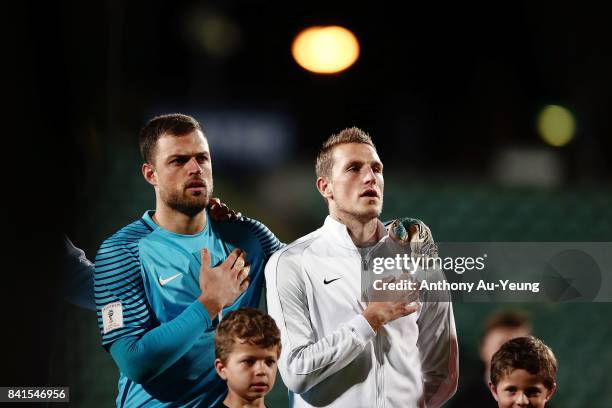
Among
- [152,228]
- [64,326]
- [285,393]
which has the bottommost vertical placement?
[285,393]

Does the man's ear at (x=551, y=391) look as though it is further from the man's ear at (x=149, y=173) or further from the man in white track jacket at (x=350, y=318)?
the man's ear at (x=149, y=173)

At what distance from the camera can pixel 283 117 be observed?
1090 millimetres

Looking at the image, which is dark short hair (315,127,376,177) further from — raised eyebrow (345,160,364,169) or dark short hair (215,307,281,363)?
dark short hair (215,307,281,363)

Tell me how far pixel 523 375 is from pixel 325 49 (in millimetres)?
658

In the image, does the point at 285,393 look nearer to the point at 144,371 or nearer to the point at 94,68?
the point at 144,371

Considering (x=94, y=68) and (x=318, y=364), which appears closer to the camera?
(x=318, y=364)

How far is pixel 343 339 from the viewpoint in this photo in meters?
1.00

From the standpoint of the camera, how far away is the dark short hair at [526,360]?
1019 millimetres

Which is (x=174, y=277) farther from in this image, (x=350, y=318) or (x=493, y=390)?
(x=493, y=390)

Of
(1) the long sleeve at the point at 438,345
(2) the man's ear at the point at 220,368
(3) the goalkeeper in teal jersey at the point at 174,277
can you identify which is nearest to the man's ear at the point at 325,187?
(3) the goalkeeper in teal jersey at the point at 174,277

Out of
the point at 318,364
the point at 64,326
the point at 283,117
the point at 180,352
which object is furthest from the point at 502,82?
the point at 64,326

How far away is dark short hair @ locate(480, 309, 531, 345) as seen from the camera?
3.48 feet

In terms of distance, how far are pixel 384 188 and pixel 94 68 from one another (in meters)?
0.57

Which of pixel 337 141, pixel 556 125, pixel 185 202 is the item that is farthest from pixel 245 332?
pixel 556 125
